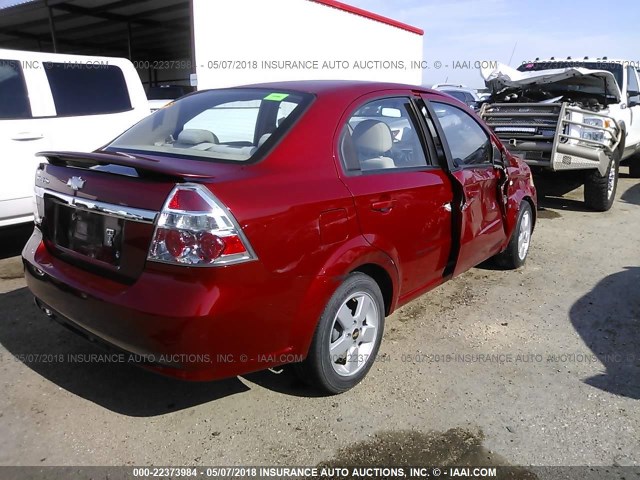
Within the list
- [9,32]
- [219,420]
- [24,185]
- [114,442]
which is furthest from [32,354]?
[9,32]

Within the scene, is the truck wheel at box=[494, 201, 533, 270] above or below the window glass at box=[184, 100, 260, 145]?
below

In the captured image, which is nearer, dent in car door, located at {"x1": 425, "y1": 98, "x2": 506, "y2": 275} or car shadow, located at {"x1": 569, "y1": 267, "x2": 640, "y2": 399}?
car shadow, located at {"x1": 569, "y1": 267, "x2": 640, "y2": 399}

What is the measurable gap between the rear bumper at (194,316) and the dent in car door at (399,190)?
2.27 ft

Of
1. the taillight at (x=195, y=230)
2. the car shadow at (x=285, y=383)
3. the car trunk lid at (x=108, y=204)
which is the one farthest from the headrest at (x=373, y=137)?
the car shadow at (x=285, y=383)

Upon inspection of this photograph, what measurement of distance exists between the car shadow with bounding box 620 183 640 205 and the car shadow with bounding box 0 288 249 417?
7714 mm

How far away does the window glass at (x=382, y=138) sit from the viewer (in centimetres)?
292

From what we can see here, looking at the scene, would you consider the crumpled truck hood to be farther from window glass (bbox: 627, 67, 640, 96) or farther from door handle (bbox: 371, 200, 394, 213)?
door handle (bbox: 371, 200, 394, 213)

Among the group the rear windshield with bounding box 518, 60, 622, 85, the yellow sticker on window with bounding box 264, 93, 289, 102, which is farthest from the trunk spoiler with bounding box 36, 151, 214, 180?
the rear windshield with bounding box 518, 60, 622, 85

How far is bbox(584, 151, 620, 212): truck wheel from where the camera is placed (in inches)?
289

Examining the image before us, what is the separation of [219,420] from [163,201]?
1200mm

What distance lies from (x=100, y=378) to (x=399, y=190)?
6.63ft

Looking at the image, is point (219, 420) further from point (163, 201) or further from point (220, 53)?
point (220, 53)

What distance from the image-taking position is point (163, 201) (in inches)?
87.9

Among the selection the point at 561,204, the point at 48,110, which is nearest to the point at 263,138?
the point at 48,110
